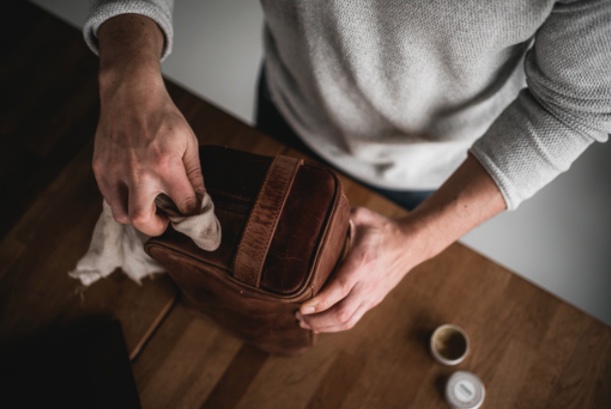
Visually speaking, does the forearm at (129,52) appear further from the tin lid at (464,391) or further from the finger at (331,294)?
the tin lid at (464,391)

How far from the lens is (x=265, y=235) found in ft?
2.26

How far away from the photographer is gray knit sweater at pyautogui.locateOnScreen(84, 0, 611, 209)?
0.75 metres

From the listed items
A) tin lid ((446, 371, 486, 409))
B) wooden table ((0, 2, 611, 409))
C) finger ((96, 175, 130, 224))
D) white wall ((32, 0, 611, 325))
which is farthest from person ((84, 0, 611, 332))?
white wall ((32, 0, 611, 325))

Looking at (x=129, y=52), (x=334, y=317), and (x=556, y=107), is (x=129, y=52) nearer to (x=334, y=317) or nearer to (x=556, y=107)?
(x=334, y=317)

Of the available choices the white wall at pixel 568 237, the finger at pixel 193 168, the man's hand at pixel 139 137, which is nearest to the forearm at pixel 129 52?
the man's hand at pixel 139 137

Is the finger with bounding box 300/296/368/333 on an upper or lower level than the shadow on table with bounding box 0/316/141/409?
upper

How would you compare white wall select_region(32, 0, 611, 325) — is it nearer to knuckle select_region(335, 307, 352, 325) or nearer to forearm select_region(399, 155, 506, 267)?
forearm select_region(399, 155, 506, 267)

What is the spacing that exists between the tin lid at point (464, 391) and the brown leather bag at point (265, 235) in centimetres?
35

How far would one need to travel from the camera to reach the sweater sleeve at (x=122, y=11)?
2.65 feet

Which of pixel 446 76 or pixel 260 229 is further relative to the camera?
pixel 446 76

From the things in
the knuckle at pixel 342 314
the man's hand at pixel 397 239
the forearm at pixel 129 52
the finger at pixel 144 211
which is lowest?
the knuckle at pixel 342 314

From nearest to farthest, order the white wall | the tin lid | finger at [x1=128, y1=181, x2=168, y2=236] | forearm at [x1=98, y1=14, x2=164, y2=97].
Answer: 1. finger at [x1=128, y1=181, x2=168, y2=236]
2. forearm at [x1=98, y1=14, x2=164, y2=97]
3. the tin lid
4. the white wall

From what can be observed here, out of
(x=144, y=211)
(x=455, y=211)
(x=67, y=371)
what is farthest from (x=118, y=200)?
(x=455, y=211)

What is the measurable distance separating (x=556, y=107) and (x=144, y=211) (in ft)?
2.30
